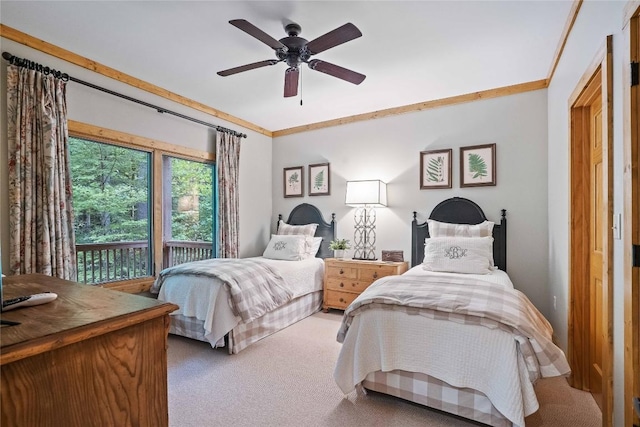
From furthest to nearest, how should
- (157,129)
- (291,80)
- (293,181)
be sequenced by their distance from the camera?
1. (293,181)
2. (157,129)
3. (291,80)

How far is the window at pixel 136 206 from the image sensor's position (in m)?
3.25

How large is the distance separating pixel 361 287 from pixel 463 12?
294 centimetres

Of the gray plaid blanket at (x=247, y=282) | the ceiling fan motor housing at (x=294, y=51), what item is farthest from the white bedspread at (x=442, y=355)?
the ceiling fan motor housing at (x=294, y=51)

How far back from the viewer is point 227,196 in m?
4.45

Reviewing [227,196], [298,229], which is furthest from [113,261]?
[298,229]

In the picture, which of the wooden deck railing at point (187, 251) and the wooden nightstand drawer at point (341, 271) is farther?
the wooden deck railing at point (187, 251)

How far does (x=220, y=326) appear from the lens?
9.45ft

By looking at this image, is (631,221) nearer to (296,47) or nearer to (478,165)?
(296,47)

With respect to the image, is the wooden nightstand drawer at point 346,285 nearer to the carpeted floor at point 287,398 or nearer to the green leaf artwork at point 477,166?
the carpeted floor at point 287,398

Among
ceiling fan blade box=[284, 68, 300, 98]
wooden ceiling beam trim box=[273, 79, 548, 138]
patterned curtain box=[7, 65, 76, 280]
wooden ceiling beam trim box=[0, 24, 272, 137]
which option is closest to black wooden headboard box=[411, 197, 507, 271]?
wooden ceiling beam trim box=[273, 79, 548, 138]

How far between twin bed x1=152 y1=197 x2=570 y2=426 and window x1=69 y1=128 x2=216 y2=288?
0.76 m

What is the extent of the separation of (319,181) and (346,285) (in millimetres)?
1664

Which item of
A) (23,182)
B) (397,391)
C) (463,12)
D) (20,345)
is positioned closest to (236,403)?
(397,391)

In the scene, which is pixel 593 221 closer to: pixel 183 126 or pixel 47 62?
pixel 183 126
